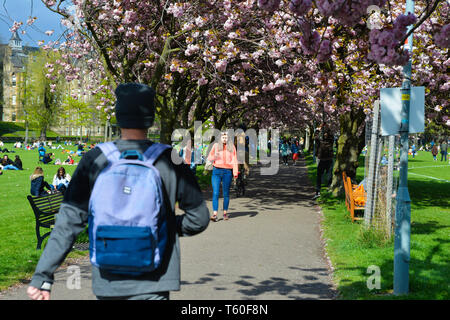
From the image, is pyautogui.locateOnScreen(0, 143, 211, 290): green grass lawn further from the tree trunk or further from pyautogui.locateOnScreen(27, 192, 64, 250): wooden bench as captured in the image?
the tree trunk

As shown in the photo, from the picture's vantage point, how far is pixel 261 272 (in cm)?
654

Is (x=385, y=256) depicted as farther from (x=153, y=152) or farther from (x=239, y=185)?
(x=239, y=185)

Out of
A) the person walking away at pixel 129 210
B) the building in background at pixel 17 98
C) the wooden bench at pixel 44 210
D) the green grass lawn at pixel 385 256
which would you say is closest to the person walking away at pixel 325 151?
the green grass lawn at pixel 385 256

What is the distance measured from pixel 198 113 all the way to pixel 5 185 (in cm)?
817

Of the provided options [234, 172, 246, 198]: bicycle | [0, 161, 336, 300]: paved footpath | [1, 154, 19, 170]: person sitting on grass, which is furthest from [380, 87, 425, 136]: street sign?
[1, 154, 19, 170]: person sitting on grass

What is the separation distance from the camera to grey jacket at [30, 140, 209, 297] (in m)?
2.43

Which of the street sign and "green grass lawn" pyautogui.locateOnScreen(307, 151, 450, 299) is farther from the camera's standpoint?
"green grass lawn" pyautogui.locateOnScreen(307, 151, 450, 299)

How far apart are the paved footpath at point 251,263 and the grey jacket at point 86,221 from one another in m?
2.92

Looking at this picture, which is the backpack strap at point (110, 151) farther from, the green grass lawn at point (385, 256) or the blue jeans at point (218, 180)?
the blue jeans at point (218, 180)

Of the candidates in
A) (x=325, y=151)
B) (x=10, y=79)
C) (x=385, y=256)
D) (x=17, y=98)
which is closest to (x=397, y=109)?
(x=385, y=256)

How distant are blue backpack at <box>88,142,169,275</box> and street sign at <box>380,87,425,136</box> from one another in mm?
3901

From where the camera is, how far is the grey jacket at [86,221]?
7.97 ft
